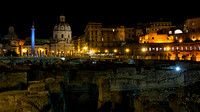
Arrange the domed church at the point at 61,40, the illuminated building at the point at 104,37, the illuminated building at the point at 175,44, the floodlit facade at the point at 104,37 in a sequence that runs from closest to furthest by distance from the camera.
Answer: the illuminated building at the point at 175,44, the floodlit facade at the point at 104,37, the illuminated building at the point at 104,37, the domed church at the point at 61,40

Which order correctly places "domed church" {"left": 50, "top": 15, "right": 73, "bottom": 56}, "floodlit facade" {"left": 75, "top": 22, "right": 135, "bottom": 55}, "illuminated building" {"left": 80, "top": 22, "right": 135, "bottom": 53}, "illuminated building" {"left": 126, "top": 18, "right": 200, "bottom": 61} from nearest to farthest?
"illuminated building" {"left": 126, "top": 18, "right": 200, "bottom": 61}
"floodlit facade" {"left": 75, "top": 22, "right": 135, "bottom": 55}
"illuminated building" {"left": 80, "top": 22, "right": 135, "bottom": 53}
"domed church" {"left": 50, "top": 15, "right": 73, "bottom": 56}

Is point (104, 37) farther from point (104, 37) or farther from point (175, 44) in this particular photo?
point (175, 44)

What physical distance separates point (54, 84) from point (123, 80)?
1135cm

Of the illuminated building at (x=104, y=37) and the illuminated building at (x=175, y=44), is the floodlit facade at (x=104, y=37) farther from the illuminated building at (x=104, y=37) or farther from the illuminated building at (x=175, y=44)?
the illuminated building at (x=175, y=44)

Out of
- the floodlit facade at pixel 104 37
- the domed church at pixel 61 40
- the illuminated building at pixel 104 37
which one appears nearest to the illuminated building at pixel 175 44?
the floodlit facade at pixel 104 37

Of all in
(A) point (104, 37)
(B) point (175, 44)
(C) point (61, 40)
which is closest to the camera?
(B) point (175, 44)

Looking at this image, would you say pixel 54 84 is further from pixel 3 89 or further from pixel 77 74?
pixel 77 74

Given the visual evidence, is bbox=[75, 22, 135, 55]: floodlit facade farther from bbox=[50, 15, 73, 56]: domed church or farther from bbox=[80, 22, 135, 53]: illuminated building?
bbox=[50, 15, 73, 56]: domed church

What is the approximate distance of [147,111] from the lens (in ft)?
21.1

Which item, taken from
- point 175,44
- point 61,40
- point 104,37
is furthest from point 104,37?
point 175,44

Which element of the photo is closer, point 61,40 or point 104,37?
point 104,37

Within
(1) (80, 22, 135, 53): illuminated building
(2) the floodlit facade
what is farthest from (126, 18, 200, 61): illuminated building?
(1) (80, 22, 135, 53): illuminated building

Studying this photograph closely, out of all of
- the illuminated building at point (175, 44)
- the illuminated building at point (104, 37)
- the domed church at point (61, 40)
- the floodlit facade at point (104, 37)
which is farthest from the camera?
the domed church at point (61, 40)

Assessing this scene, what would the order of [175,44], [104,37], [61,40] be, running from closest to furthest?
[175,44] → [104,37] → [61,40]
